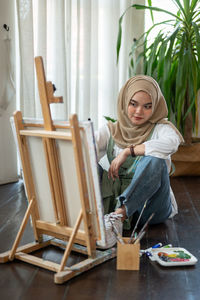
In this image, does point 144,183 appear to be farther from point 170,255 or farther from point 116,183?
point 170,255

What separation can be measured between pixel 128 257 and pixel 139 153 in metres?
0.61

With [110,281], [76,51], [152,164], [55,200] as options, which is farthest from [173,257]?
[76,51]

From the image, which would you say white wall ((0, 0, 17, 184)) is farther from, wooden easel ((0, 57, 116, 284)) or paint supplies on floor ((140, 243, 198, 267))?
paint supplies on floor ((140, 243, 198, 267))

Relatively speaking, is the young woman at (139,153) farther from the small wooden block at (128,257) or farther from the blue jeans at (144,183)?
the small wooden block at (128,257)

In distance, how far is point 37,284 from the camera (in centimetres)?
168

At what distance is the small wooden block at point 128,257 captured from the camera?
1.81 meters

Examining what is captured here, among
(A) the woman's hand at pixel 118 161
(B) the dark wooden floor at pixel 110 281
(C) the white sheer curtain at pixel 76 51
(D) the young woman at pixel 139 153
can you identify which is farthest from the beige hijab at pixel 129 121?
(C) the white sheer curtain at pixel 76 51

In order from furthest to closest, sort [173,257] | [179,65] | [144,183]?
[179,65] < [144,183] < [173,257]

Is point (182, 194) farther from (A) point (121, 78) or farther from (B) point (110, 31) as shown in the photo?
(B) point (110, 31)

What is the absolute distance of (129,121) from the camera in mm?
2455

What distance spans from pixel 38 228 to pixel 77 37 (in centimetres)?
212

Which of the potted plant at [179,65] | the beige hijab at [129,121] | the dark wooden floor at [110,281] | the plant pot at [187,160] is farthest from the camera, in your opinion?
the plant pot at [187,160]

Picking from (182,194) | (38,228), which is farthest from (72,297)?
(182,194)

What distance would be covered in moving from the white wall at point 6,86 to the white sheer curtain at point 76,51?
80 millimetres
